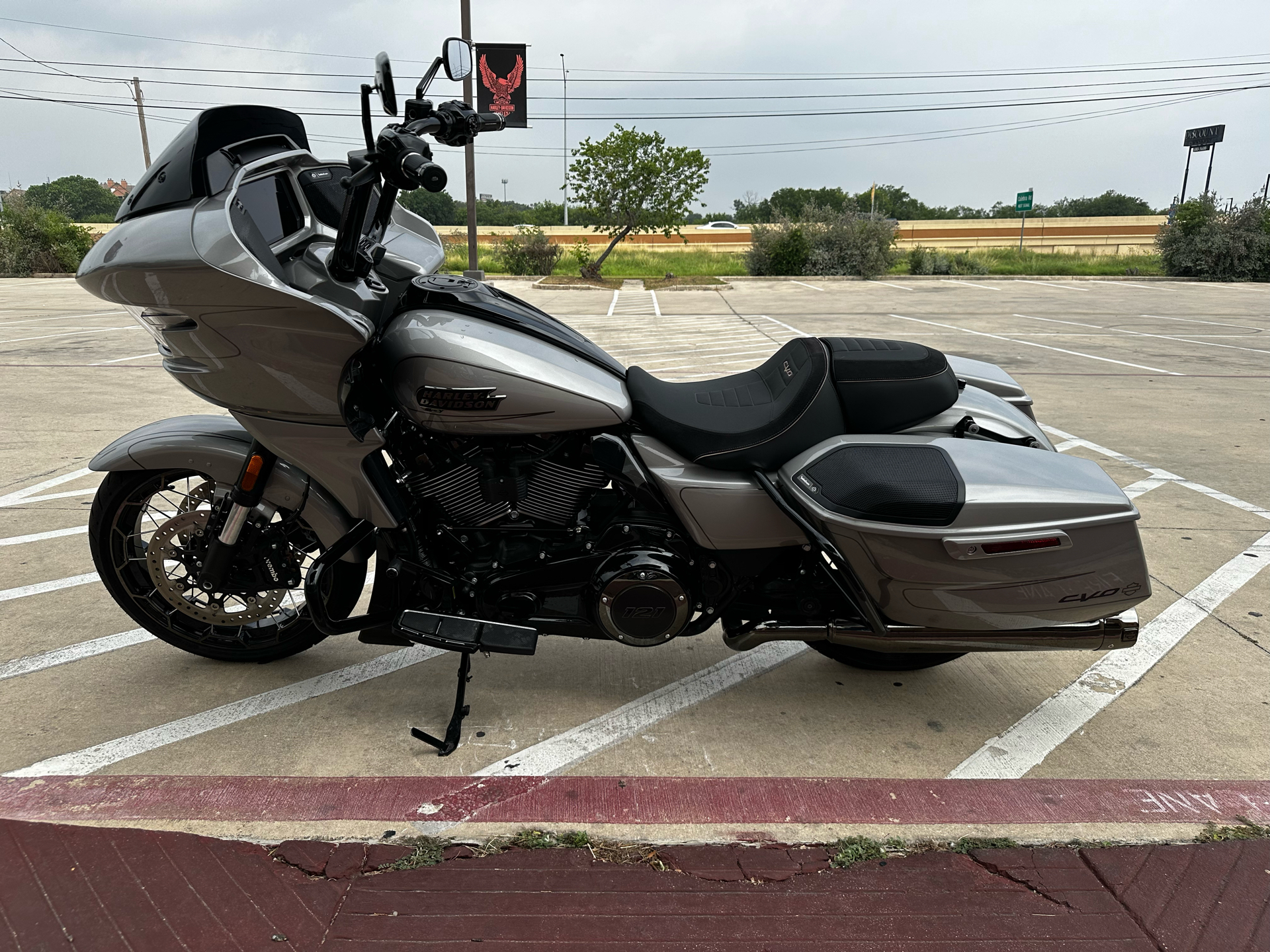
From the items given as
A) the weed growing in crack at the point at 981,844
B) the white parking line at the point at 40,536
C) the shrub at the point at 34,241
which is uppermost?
the shrub at the point at 34,241

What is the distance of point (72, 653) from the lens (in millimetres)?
3230

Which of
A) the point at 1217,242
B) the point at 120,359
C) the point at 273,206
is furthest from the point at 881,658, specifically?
the point at 1217,242

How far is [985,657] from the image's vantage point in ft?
11.1

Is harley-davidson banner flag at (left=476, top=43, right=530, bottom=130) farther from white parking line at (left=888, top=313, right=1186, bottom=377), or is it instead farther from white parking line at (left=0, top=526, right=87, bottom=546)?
white parking line at (left=0, top=526, right=87, bottom=546)

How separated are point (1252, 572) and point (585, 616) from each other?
133 inches

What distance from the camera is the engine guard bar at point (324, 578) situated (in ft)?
9.11

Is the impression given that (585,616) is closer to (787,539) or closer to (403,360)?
(787,539)

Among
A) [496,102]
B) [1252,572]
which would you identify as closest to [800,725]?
[1252,572]

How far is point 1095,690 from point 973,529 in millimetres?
1192

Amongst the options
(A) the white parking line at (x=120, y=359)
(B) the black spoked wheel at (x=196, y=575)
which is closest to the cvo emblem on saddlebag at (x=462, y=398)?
(B) the black spoked wheel at (x=196, y=575)

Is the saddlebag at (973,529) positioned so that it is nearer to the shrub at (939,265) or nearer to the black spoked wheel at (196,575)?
the black spoked wheel at (196,575)

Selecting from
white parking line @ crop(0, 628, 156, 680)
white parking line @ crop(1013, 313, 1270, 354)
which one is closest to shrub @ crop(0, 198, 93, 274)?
white parking line @ crop(1013, 313, 1270, 354)

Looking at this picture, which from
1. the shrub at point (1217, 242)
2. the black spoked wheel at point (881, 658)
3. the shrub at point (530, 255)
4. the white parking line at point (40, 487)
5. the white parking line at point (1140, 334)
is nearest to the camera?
the black spoked wheel at point (881, 658)

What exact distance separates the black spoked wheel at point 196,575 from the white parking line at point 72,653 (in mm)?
316
